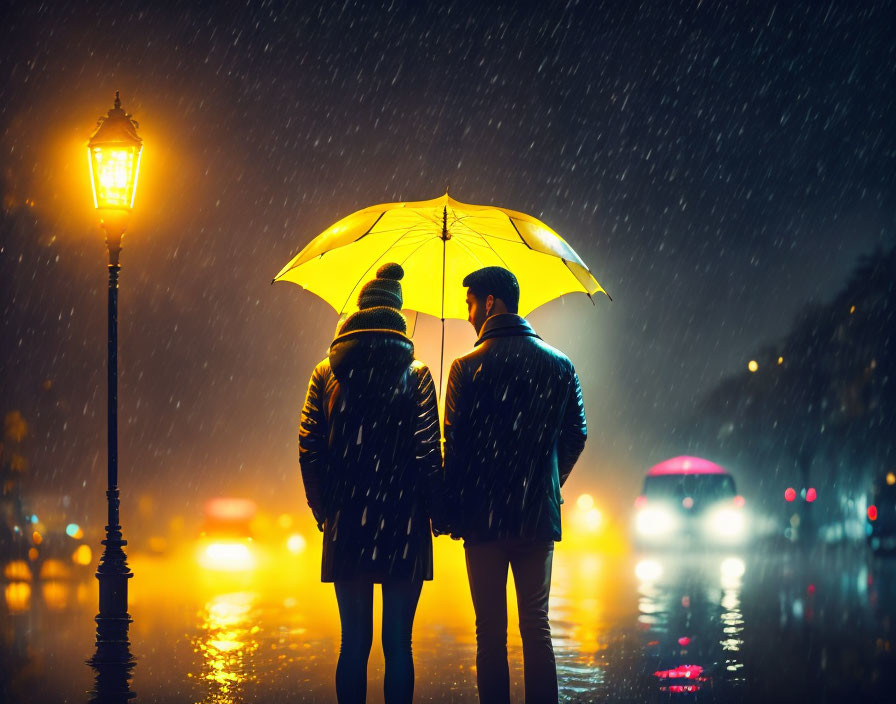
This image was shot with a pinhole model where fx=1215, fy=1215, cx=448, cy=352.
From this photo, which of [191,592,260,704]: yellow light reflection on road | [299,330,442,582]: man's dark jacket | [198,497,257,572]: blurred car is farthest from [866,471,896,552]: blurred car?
[299,330,442,582]: man's dark jacket

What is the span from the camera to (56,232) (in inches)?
1475

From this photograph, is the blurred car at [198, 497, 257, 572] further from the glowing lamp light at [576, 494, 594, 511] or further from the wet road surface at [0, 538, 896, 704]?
the glowing lamp light at [576, 494, 594, 511]

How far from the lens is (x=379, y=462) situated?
5.38m

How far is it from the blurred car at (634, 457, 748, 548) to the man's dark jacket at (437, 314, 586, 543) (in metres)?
19.8

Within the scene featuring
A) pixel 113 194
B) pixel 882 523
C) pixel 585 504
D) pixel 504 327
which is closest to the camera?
pixel 504 327

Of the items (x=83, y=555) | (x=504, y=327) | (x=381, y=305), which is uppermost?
(x=381, y=305)

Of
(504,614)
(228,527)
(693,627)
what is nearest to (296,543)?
(228,527)

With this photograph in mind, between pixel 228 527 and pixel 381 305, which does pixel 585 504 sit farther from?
pixel 381 305

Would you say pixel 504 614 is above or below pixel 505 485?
below

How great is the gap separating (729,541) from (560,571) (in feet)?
19.5

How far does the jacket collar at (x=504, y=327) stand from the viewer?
560cm

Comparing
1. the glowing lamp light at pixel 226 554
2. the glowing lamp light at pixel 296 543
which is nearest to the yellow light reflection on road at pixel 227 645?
the glowing lamp light at pixel 226 554

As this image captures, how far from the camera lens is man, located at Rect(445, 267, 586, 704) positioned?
542cm

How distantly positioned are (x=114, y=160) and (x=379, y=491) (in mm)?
5898
